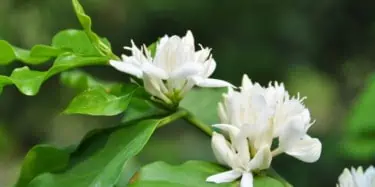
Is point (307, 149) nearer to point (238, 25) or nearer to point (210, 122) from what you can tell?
point (210, 122)

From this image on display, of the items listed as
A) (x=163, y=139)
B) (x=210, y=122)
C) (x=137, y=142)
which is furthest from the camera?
(x=163, y=139)

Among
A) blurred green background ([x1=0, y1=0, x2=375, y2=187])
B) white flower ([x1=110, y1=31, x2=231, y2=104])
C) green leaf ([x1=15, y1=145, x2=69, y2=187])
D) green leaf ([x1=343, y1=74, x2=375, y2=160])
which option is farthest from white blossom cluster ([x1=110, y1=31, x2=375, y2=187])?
blurred green background ([x1=0, y1=0, x2=375, y2=187])

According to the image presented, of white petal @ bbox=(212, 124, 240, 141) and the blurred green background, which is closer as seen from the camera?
white petal @ bbox=(212, 124, 240, 141)

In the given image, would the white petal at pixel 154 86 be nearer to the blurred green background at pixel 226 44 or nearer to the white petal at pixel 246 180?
the white petal at pixel 246 180

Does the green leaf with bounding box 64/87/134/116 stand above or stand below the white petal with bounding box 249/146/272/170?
below

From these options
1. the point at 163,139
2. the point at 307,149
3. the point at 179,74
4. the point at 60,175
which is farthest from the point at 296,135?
the point at 163,139

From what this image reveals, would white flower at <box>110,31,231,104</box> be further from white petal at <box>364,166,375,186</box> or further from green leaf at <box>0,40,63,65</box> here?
white petal at <box>364,166,375,186</box>

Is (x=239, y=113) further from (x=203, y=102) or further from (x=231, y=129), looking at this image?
(x=203, y=102)
